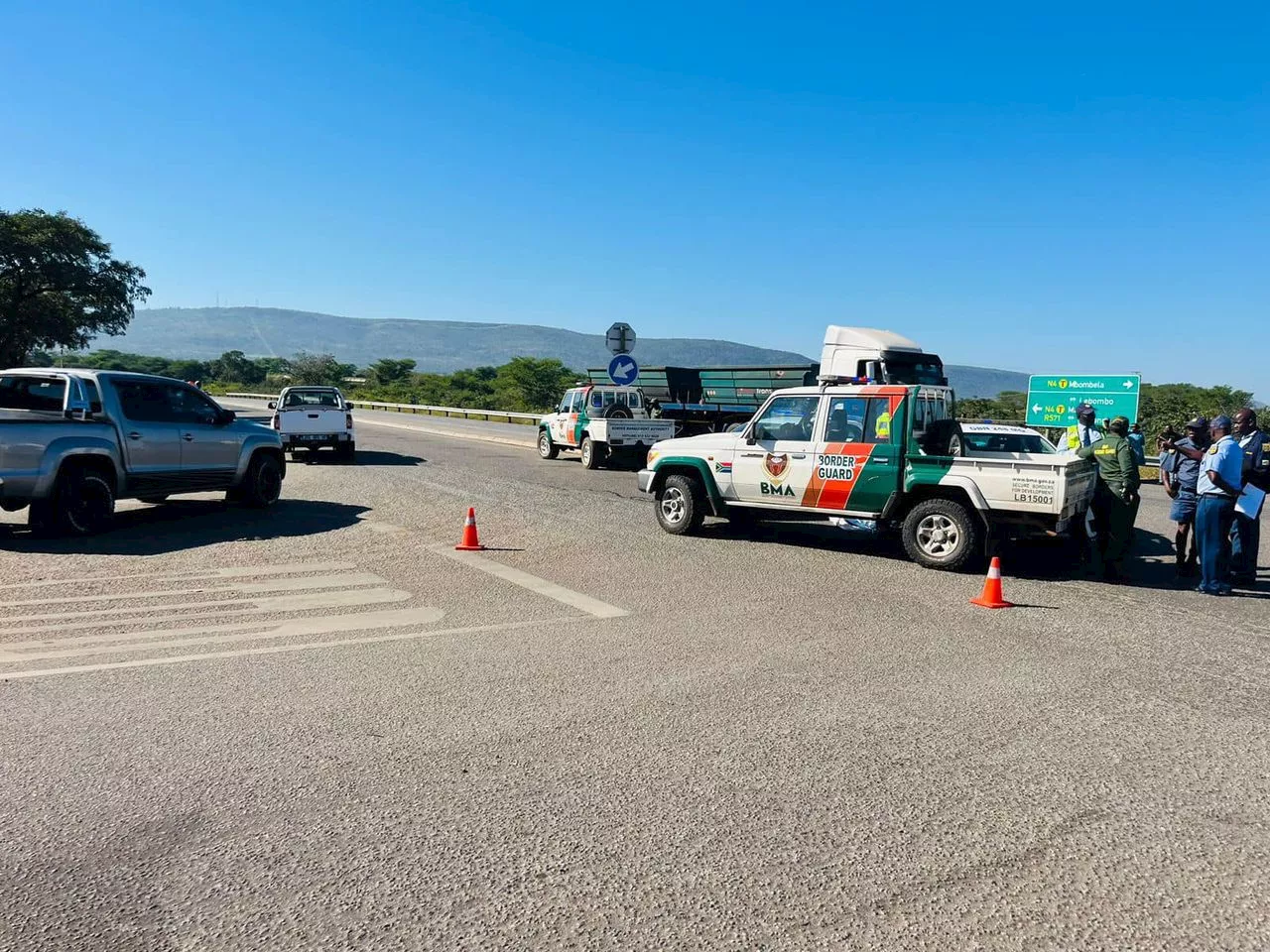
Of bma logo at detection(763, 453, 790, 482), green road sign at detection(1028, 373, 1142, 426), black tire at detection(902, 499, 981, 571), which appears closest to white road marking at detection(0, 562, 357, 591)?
bma logo at detection(763, 453, 790, 482)

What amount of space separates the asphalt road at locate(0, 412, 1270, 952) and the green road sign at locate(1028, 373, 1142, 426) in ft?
51.9

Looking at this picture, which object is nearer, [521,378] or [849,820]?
[849,820]

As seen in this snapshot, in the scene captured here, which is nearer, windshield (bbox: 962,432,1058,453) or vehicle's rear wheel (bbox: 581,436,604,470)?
windshield (bbox: 962,432,1058,453)

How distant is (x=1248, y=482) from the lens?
29.9ft

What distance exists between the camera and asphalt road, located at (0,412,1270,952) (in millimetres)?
3193

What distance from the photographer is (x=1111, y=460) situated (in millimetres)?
9953

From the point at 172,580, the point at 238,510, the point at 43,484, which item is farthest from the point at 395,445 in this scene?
the point at 172,580

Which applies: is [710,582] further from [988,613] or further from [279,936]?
[279,936]

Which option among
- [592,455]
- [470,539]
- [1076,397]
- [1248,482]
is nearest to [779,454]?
[470,539]

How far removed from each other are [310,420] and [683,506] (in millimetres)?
11990

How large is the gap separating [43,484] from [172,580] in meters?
3.09

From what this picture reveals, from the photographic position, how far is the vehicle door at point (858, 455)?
10.1m

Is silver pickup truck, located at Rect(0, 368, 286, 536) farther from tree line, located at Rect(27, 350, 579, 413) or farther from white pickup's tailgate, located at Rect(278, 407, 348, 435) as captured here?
tree line, located at Rect(27, 350, 579, 413)

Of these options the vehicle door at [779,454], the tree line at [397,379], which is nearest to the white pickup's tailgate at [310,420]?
the vehicle door at [779,454]
